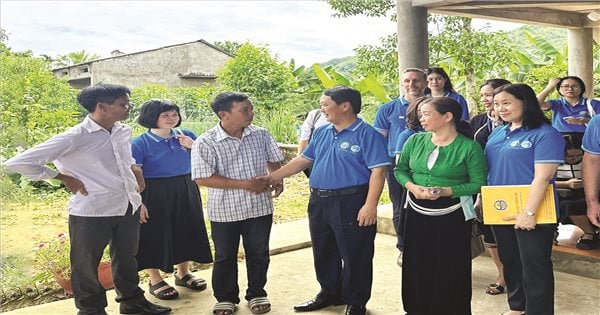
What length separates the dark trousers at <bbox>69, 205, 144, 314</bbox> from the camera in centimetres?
338

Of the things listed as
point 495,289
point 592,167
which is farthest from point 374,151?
point 495,289

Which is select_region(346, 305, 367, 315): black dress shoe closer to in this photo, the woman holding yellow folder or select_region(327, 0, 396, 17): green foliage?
the woman holding yellow folder

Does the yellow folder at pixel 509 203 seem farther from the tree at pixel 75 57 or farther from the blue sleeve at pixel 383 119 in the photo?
the tree at pixel 75 57

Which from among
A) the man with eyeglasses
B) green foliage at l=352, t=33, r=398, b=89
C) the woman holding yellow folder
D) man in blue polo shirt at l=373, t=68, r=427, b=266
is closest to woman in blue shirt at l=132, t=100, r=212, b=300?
man in blue polo shirt at l=373, t=68, r=427, b=266

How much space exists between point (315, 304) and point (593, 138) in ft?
6.19

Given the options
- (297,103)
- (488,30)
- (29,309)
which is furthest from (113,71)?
(29,309)

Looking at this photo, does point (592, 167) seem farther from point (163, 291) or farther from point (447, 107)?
point (163, 291)

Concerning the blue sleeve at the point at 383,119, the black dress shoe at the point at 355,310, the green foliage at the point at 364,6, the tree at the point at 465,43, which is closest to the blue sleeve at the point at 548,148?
the black dress shoe at the point at 355,310

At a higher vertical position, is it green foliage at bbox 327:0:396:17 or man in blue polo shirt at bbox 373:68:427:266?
green foliage at bbox 327:0:396:17

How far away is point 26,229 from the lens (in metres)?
7.58

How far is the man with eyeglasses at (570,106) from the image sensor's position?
189 inches

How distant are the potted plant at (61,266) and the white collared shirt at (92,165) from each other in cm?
123

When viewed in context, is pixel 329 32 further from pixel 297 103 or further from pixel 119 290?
pixel 119 290

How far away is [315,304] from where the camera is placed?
381 cm
